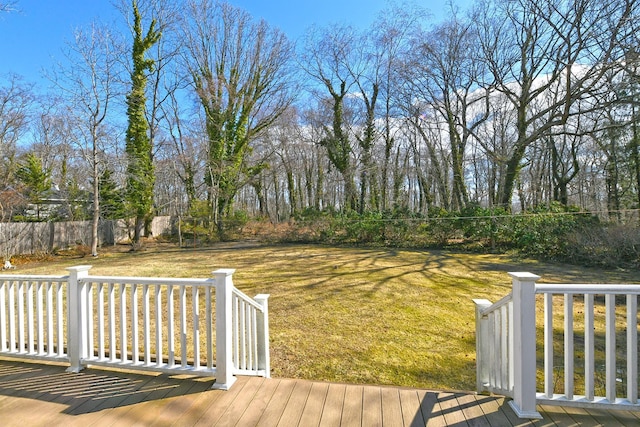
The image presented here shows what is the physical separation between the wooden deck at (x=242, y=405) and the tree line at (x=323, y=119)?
35.1 ft

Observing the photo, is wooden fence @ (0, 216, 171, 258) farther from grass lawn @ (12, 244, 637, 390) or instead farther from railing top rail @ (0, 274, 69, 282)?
railing top rail @ (0, 274, 69, 282)

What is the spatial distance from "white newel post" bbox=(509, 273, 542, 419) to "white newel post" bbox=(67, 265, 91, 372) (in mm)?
3144

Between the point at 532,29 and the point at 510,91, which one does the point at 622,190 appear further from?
the point at 532,29

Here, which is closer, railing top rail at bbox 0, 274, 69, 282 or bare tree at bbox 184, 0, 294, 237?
railing top rail at bbox 0, 274, 69, 282

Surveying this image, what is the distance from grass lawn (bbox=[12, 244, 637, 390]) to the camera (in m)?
3.16

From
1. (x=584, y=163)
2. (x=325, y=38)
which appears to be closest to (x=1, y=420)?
(x=325, y=38)

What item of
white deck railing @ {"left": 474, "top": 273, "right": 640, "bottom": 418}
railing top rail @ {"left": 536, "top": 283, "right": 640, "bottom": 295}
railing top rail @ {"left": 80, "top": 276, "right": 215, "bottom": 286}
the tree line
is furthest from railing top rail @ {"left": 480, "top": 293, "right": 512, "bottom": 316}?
the tree line

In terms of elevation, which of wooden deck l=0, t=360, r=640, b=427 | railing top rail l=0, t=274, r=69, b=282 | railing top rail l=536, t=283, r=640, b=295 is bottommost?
wooden deck l=0, t=360, r=640, b=427

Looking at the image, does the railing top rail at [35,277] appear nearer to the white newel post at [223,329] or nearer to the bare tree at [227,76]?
the white newel post at [223,329]

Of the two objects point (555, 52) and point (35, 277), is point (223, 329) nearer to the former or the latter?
point (35, 277)

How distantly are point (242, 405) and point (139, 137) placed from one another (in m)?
15.0

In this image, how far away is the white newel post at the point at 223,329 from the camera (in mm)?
2178

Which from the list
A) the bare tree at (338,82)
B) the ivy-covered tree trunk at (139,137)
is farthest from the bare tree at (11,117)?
the bare tree at (338,82)

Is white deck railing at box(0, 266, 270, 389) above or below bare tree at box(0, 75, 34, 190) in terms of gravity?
below
